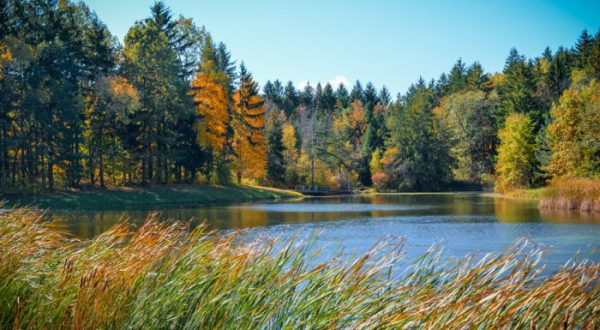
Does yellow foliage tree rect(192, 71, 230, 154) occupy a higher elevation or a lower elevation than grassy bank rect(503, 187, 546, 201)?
higher

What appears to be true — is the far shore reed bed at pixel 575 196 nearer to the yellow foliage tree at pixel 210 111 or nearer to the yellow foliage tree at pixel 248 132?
the yellow foliage tree at pixel 210 111

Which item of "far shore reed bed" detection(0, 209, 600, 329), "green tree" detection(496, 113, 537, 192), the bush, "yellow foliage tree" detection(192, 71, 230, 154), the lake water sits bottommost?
the lake water

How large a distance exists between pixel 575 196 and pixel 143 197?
3096 centimetres

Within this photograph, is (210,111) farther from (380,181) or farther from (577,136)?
(577,136)

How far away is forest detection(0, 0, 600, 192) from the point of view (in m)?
39.6

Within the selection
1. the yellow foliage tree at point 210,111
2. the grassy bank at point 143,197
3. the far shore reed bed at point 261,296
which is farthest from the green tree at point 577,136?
the far shore reed bed at point 261,296

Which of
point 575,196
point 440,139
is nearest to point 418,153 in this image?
point 440,139

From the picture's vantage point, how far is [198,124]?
5309 cm

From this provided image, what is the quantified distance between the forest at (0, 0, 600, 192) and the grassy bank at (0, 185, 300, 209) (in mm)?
1872

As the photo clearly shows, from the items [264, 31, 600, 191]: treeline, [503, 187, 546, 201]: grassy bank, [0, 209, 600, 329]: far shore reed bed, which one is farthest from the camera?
[264, 31, 600, 191]: treeline

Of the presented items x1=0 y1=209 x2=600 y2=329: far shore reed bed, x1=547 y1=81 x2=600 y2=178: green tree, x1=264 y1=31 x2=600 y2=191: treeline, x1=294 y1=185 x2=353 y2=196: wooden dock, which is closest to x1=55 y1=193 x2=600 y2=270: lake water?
x1=547 y1=81 x2=600 y2=178: green tree

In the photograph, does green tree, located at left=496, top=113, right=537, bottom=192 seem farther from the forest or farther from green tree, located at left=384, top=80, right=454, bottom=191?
green tree, located at left=384, top=80, right=454, bottom=191

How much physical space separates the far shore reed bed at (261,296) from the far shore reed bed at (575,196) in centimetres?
2982

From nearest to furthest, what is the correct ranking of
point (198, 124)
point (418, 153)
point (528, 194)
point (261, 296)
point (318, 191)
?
point (261, 296)
point (528, 194)
point (198, 124)
point (318, 191)
point (418, 153)
